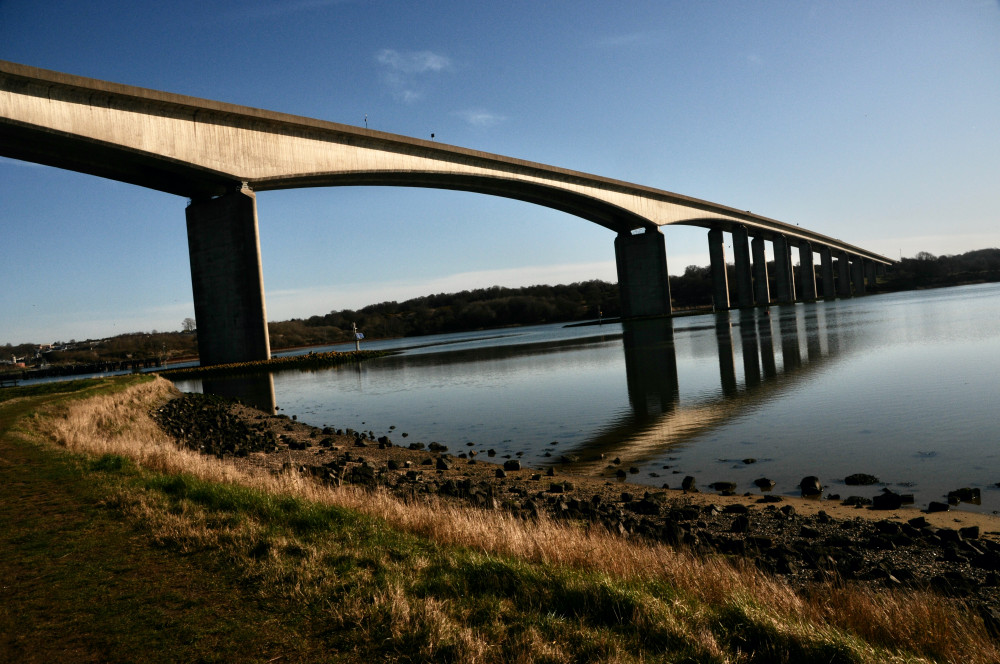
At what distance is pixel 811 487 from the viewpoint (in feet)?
30.9

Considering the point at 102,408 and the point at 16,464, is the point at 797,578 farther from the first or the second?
the point at 102,408

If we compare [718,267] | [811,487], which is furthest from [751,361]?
[718,267]

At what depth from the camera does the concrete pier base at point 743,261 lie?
97188mm

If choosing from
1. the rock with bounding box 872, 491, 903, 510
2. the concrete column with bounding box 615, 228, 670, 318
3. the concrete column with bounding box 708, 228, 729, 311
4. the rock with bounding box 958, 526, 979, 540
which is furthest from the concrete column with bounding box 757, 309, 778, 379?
the concrete column with bounding box 708, 228, 729, 311

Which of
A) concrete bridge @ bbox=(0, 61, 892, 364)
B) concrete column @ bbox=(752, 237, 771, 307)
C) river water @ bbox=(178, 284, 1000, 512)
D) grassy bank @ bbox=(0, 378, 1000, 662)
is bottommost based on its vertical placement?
river water @ bbox=(178, 284, 1000, 512)

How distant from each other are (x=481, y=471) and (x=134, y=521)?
7006mm

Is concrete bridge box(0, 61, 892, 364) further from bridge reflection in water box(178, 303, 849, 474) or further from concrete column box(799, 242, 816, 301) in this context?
concrete column box(799, 242, 816, 301)

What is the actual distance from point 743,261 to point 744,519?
97545 mm

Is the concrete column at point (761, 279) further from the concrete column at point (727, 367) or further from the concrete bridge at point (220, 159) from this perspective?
the concrete column at point (727, 367)

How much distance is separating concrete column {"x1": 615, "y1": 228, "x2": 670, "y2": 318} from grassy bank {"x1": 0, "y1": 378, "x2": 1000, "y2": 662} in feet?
256

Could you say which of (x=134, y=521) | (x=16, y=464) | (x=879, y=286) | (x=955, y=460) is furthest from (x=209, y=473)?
(x=879, y=286)

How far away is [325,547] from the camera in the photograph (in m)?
5.41

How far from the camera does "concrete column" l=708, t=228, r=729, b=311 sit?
94.6 metres

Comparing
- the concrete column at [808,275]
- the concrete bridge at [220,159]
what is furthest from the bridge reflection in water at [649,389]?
the concrete column at [808,275]
